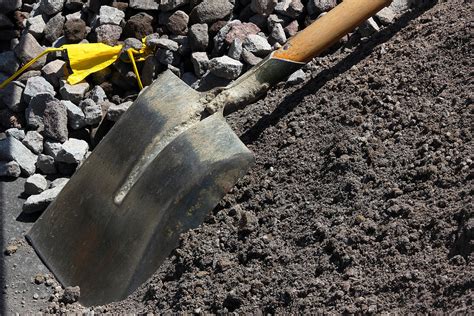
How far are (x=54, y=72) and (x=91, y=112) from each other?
15.0 inches

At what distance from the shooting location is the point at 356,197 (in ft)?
11.1

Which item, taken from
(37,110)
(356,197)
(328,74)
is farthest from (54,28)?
(356,197)

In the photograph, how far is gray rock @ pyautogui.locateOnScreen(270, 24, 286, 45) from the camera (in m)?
4.30

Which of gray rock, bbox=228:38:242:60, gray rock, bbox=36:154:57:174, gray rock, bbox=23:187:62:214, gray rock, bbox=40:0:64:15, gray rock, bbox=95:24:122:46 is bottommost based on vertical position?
gray rock, bbox=23:187:62:214

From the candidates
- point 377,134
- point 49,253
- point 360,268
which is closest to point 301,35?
point 377,134

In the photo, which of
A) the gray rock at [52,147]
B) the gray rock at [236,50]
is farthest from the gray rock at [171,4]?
the gray rock at [52,147]

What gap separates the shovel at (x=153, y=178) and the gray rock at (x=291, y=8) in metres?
0.53

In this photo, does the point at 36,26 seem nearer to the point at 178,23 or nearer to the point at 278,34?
the point at 178,23

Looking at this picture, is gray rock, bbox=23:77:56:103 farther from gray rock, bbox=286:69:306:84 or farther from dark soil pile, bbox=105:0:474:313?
gray rock, bbox=286:69:306:84

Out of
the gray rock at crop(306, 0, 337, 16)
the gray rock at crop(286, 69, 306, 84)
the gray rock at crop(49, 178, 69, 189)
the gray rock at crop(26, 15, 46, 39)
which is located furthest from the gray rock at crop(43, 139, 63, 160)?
the gray rock at crop(306, 0, 337, 16)

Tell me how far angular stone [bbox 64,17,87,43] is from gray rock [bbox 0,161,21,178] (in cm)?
86

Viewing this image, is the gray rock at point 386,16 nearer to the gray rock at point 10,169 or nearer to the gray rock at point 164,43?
the gray rock at point 164,43

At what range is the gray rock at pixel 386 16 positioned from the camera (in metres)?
4.14

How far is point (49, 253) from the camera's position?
3801mm
